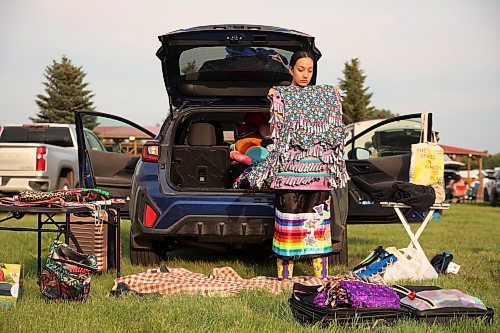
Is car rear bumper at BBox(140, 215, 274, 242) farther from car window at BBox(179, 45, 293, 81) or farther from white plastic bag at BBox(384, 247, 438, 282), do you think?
car window at BBox(179, 45, 293, 81)

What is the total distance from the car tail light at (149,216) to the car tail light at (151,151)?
0.49 m

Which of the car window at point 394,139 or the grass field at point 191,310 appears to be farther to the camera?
the car window at point 394,139

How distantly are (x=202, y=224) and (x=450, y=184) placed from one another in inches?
991

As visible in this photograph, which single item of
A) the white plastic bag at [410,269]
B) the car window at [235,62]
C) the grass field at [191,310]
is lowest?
the grass field at [191,310]

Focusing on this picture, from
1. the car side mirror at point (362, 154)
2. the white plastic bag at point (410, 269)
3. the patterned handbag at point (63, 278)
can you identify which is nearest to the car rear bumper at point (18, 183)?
the car side mirror at point (362, 154)

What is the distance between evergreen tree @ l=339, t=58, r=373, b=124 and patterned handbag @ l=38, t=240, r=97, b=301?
56.1 meters

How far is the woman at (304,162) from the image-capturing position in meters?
5.54

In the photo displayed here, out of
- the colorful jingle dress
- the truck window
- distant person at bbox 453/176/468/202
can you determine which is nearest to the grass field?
the colorful jingle dress

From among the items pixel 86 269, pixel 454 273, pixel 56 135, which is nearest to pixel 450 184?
pixel 56 135

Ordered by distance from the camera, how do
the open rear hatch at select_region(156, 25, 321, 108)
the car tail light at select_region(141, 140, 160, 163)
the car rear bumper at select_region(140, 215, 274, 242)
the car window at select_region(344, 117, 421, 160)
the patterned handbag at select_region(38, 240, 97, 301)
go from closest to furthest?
the patterned handbag at select_region(38, 240, 97, 301) → the car rear bumper at select_region(140, 215, 274, 242) → the car tail light at select_region(141, 140, 160, 163) → the open rear hatch at select_region(156, 25, 321, 108) → the car window at select_region(344, 117, 421, 160)

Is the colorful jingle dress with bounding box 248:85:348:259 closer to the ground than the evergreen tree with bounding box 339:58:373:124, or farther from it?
closer to the ground

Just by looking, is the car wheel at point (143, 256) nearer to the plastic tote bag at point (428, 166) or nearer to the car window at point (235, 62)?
the car window at point (235, 62)

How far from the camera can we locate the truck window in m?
16.7

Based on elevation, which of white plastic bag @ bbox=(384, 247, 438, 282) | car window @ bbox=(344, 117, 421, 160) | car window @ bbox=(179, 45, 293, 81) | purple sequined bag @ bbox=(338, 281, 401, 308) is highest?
car window @ bbox=(179, 45, 293, 81)
